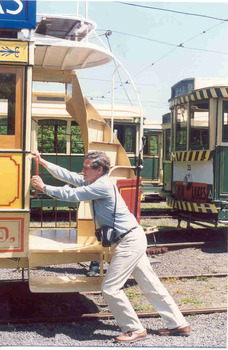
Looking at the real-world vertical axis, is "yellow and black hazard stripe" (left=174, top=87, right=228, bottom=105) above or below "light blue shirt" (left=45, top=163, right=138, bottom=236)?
above

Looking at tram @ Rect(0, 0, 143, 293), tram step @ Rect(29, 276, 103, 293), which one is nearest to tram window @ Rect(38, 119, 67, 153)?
tram @ Rect(0, 0, 143, 293)

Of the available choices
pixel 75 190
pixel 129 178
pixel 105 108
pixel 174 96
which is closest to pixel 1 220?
pixel 75 190

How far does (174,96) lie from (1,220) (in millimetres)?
7151

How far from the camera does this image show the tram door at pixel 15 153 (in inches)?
174

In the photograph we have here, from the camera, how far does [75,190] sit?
4340mm

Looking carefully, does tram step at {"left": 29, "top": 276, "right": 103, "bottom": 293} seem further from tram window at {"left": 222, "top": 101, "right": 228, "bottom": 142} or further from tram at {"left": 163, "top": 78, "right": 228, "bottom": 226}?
tram window at {"left": 222, "top": 101, "right": 228, "bottom": 142}

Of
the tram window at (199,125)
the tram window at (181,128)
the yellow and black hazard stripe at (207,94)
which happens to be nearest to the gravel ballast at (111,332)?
the tram window at (199,125)

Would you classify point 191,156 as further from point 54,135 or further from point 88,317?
point 88,317

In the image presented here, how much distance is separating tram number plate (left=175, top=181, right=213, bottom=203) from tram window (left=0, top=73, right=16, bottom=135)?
5397mm

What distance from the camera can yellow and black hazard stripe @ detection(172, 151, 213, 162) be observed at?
29.8 feet

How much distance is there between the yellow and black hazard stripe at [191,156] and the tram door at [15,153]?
530 cm

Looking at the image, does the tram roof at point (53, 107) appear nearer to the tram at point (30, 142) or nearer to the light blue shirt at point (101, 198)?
the tram at point (30, 142)

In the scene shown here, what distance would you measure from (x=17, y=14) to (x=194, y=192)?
20.4 ft

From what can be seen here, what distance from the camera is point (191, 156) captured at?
31.6 feet
